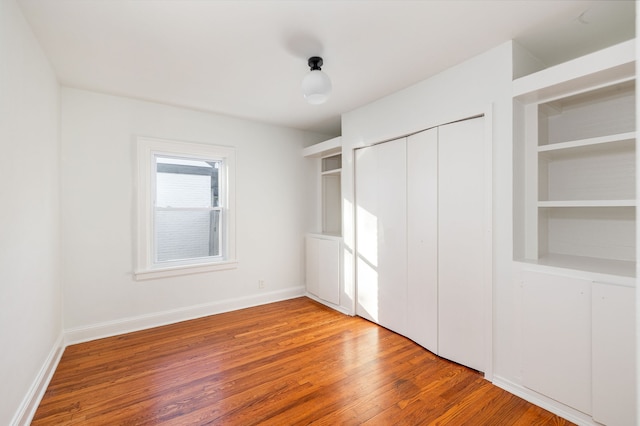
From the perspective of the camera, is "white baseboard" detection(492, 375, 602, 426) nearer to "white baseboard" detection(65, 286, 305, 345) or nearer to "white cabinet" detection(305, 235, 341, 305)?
"white cabinet" detection(305, 235, 341, 305)

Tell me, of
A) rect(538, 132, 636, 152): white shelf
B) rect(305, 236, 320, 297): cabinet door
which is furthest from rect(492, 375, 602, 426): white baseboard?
rect(305, 236, 320, 297): cabinet door

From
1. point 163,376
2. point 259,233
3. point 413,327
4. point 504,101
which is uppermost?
point 504,101

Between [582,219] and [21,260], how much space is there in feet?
13.1

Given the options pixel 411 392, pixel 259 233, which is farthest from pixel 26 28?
pixel 411 392

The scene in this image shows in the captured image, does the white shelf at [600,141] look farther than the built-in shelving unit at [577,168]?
No

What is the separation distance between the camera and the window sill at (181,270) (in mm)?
3330

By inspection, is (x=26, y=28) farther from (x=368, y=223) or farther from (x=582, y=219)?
(x=582, y=219)

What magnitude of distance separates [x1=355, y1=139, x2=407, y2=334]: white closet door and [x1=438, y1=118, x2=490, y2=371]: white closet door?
45 cm

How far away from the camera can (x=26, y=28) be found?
1.91m

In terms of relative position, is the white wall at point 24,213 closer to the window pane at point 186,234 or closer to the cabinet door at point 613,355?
the window pane at point 186,234

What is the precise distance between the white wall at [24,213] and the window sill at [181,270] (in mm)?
811

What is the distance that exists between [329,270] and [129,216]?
247 cm

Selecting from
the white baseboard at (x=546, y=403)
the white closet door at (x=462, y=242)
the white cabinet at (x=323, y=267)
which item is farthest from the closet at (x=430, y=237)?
the white cabinet at (x=323, y=267)

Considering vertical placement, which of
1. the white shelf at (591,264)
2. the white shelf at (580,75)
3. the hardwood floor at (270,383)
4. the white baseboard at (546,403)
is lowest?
the hardwood floor at (270,383)
